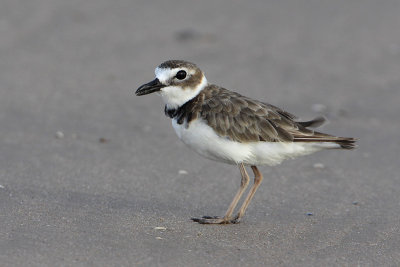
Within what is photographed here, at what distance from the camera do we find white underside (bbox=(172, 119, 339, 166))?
557 centimetres

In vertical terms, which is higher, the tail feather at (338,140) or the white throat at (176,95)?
the white throat at (176,95)

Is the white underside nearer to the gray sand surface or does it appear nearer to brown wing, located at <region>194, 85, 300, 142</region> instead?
brown wing, located at <region>194, 85, 300, 142</region>

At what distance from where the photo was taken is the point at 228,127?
5609mm

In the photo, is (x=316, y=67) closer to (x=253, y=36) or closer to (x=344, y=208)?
(x=253, y=36)

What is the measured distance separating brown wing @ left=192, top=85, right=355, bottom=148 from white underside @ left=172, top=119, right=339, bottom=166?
0.05 m

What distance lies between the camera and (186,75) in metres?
5.90

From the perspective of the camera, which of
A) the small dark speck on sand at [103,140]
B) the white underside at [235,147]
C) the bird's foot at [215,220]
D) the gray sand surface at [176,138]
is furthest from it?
the small dark speck on sand at [103,140]

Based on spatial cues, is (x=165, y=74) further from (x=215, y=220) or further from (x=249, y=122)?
(x=215, y=220)

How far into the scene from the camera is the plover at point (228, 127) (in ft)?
18.4

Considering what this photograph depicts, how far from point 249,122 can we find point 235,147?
26 centimetres

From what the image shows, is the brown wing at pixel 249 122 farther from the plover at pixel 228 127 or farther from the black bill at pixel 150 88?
the black bill at pixel 150 88

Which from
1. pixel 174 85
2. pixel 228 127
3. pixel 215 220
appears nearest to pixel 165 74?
pixel 174 85

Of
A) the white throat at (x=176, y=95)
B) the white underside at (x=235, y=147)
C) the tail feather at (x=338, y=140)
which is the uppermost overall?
the white throat at (x=176, y=95)

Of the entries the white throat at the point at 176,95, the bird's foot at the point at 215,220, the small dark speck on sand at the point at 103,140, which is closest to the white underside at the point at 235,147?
the white throat at the point at 176,95
